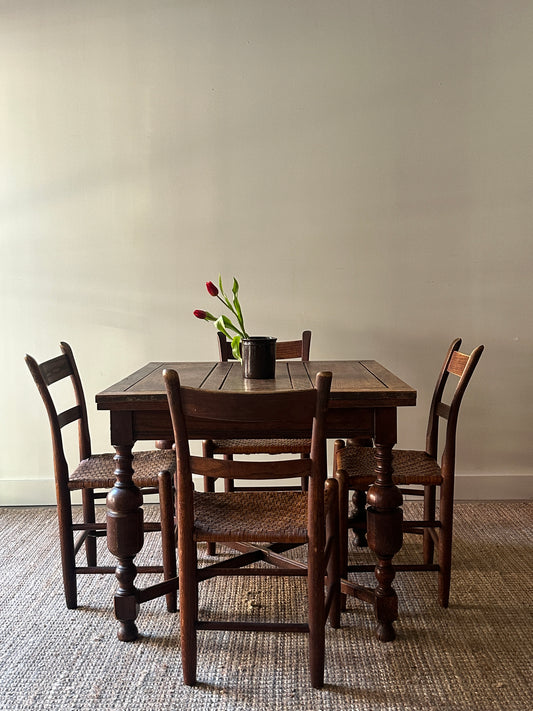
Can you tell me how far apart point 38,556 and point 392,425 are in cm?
177

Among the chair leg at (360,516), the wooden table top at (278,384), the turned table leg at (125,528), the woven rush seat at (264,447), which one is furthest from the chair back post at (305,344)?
the turned table leg at (125,528)

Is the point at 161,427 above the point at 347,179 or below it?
below

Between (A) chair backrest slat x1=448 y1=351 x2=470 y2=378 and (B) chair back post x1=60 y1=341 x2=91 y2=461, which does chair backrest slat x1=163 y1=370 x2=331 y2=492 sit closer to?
(A) chair backrest slat x1=448 y1=351 x2=470 y2=378

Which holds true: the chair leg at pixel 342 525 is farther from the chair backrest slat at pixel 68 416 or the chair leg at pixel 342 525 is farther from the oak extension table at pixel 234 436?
the chair backrest slat at pixel 68 416

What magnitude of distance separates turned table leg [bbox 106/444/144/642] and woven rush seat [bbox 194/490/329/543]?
8.5 inches

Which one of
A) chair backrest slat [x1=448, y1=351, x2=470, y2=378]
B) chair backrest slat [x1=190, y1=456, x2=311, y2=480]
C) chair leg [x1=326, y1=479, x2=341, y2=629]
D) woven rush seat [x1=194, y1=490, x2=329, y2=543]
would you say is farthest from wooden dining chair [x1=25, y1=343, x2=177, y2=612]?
chair backrest slat [x1=448, y1=351, x2=470, y2=378]

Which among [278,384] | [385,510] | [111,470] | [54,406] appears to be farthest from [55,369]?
[385,510]

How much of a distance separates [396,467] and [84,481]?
1137mm

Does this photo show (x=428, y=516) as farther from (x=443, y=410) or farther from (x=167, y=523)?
(x=167, y=523)

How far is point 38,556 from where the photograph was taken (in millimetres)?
3082

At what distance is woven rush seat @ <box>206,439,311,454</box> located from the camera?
9.55 ft

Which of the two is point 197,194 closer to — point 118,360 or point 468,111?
point 118,360

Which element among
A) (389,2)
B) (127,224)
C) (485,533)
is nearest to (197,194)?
(127,224)

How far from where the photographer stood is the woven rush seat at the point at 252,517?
6.49ft
